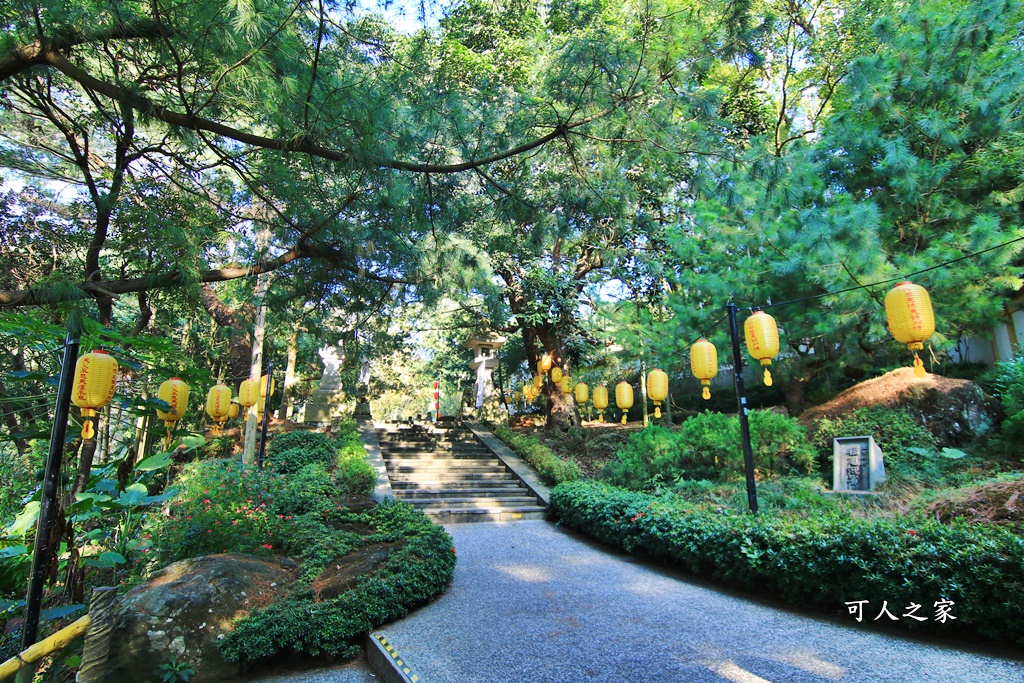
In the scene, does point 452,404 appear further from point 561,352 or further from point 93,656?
point 93,656

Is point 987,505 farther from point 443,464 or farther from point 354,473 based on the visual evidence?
point 443,464

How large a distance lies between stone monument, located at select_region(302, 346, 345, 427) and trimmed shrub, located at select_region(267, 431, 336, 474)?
2.38 m

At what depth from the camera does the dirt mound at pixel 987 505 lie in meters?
3.96

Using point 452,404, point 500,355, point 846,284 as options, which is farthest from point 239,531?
point 452,404

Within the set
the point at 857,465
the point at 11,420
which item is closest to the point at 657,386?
the point at 857,465

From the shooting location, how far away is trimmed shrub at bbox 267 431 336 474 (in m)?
9.68

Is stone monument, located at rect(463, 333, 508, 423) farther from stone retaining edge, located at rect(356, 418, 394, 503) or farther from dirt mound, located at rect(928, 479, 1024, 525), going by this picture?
dirt mound, located at rect(928, 479, 1024, 525)

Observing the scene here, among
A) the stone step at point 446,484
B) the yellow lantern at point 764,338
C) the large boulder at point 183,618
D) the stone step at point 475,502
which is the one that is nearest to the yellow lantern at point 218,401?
the stone step at point 475,502

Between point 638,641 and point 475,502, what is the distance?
5929 millimetres

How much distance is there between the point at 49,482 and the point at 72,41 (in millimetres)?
2655

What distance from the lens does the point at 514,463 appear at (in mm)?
11398

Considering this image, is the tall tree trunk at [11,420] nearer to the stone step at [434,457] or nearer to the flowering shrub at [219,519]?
the flowering shrub at [219,519]

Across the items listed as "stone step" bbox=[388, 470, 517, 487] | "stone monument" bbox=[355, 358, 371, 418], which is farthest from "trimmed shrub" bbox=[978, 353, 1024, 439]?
"stone monument" bbox=[355, 358, 371, 418]

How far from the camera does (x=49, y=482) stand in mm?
3324
